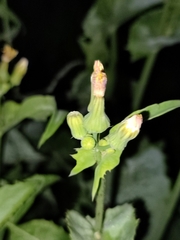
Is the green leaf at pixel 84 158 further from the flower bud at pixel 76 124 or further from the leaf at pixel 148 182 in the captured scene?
the leaf at pixel 148 182

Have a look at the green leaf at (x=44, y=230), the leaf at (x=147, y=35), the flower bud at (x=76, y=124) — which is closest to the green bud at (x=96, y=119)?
the flower bud at (x=76, y=124)

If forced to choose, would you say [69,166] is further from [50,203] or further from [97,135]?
[97,135]

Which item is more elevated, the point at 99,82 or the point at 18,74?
the point at 18,74

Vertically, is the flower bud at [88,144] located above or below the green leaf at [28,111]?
below

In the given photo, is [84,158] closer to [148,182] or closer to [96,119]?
[96,119]

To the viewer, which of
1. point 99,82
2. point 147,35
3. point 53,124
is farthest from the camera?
point 147,35

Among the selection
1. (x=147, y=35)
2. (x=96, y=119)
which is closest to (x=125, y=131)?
(x=96, y=119)

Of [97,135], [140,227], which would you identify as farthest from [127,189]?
[97,135]
